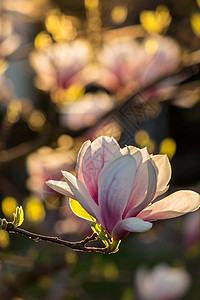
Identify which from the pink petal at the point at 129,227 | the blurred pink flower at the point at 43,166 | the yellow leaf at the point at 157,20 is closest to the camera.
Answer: the pink petal at the point at 129,227

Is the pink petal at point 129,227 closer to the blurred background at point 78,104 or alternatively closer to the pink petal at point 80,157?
the pink petal at point 80,157

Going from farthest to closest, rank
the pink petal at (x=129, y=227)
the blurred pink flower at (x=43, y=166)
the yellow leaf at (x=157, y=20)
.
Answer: the yellow leaf at (x=157, y=20) < the blurred pink flower at (x=43, y=166) < the pink petal at (x=129, y=227)

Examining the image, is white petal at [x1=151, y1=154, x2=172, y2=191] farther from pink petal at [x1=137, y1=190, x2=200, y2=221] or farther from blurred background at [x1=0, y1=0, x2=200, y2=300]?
blurred background at [x1=0, y1=0, x2=200, y2=300]

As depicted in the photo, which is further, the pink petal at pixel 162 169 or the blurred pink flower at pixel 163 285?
the blurred pink flower at pixel 163 285

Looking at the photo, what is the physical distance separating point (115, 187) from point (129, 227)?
48 millimetres

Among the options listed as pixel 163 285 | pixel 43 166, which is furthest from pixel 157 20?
pixel 163 285

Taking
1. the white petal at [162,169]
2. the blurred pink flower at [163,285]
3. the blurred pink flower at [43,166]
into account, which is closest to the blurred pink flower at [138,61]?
the blurred pink flower at [43,166]

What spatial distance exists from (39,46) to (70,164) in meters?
0.38

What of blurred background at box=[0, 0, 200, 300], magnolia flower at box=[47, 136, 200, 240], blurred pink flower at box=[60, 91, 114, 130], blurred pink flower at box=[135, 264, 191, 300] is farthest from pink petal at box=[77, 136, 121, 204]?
blurred pink flower at box=[135, 264, 191, 300]

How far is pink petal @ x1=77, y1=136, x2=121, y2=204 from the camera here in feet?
1.67

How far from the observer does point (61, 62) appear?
51.9 inches

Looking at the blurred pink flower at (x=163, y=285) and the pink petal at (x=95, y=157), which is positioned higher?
the pink petal at (x=95, y=157)

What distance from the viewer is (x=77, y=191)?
50 centimetres

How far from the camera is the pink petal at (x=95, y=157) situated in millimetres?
510
